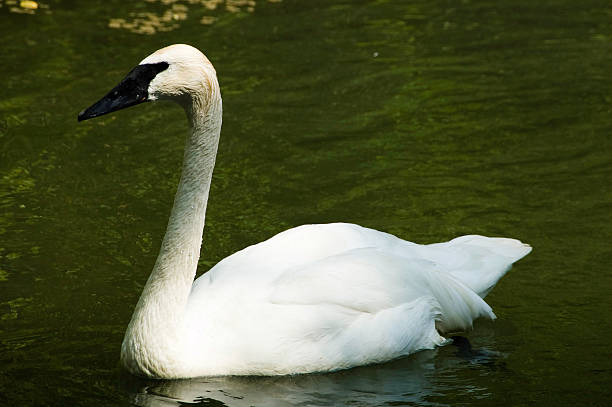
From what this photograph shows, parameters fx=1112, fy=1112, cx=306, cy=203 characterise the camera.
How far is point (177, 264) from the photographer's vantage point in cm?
659

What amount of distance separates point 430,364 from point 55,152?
5.22 m

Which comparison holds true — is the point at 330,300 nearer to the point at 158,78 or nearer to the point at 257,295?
the point at 257,295

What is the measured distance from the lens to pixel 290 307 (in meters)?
6.58

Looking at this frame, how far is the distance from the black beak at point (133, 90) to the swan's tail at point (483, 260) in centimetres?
246

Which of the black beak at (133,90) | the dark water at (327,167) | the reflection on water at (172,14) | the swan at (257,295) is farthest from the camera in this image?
the reflection on water at (172,14)

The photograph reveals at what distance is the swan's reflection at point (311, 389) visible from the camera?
639 cm

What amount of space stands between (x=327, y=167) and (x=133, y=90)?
4.24 meters

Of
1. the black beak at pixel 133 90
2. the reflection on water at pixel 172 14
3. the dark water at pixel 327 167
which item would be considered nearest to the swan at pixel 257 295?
the black beak at pixel 133 90

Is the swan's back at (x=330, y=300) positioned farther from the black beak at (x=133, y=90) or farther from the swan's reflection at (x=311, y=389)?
the black beak at (x=133, y=90)

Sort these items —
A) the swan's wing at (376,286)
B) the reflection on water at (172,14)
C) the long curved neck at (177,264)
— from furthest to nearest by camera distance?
the reflection on water at (172,14) < the swan's wing at (376,286) < the long curved neck at (177,264)

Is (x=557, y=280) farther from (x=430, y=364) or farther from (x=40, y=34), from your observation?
(x=40, y=34)

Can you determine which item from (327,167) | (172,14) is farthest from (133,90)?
(172,14)

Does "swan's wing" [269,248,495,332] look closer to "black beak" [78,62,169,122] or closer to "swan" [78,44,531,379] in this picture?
"swan" [78,44,531,379]

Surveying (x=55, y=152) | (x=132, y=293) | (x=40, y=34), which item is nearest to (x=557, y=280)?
(x=132, y=293)
